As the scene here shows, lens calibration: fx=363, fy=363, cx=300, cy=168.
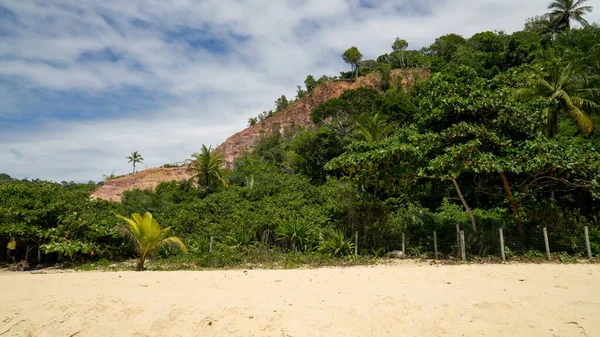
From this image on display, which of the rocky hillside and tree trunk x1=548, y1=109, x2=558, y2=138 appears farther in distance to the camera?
the rocky hillside

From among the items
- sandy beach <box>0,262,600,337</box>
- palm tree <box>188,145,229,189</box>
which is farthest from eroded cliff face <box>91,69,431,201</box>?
sandy beach <box>0,262,600,337</box>

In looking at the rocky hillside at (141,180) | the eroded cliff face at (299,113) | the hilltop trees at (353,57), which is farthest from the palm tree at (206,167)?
the hilltop trees at (353,57)

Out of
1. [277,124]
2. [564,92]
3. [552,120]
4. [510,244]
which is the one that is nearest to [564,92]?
[564,92]

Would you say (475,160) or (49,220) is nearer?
(475,160)

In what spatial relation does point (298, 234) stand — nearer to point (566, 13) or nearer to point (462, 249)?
point (462, 249)

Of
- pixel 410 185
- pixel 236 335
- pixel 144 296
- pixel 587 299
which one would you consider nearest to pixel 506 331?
pixel 587 299

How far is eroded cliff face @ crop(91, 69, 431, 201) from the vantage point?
4691 cm

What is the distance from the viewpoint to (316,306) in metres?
6.21

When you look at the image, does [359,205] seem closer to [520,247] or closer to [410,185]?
[410,185]

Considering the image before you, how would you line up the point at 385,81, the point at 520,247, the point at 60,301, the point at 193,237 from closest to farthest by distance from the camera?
the point at 60,301 < the point at 520,247 < the point at 193,237 < the point at 385,81

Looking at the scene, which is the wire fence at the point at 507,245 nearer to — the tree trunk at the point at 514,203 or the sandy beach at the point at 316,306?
the tree trunk at the point at 514,203

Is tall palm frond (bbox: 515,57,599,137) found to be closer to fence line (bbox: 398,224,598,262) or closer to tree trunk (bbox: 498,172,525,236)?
tree trunk (bbox: 498,172,525,236)

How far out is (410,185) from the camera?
47.4 feet

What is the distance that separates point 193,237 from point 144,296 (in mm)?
9819
